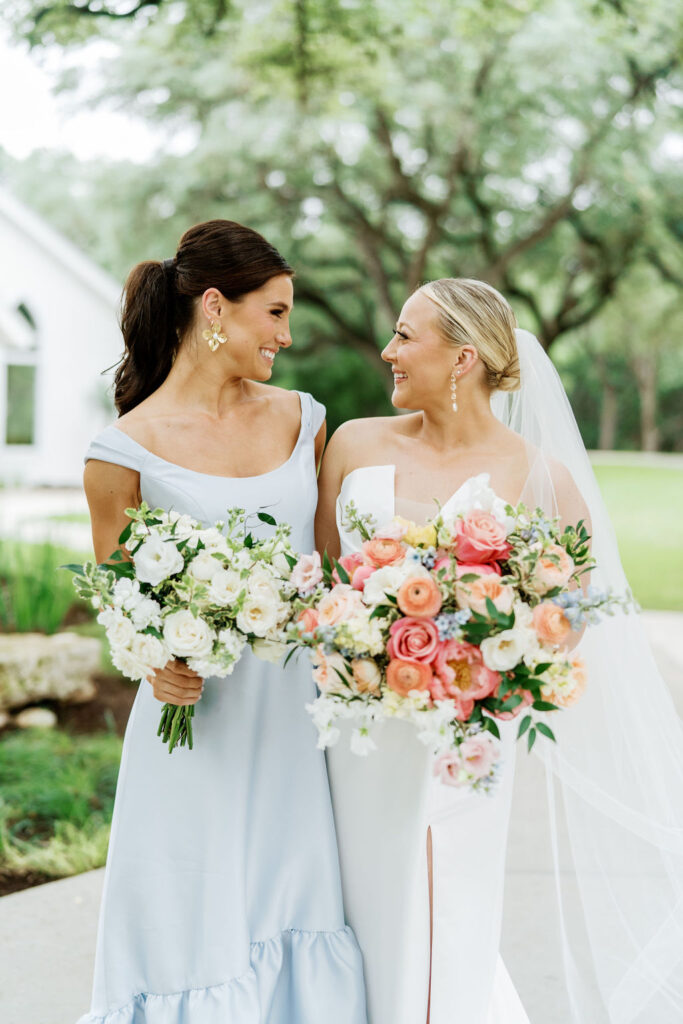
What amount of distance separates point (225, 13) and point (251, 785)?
836 cm

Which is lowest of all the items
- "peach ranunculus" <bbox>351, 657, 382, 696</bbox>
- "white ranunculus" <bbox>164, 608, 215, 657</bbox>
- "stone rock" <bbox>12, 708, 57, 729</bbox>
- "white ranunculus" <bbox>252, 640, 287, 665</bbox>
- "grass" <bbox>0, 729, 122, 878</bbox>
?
"grass" <bbox>0, 729, 122, 878</bbox>

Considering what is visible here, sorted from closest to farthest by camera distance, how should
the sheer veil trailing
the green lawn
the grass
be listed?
the sheer veil trailing < the grass < the green lawn

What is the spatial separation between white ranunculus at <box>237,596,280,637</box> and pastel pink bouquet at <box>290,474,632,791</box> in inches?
2.2

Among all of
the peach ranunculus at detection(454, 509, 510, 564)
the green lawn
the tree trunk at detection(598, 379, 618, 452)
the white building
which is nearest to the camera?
the peach ranunculus at detection(454, 509, 510, 564)

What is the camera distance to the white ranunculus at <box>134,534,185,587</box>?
229 centimetres

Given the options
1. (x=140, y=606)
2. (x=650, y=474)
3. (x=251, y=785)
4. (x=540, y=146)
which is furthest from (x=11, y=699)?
(x=650, y=474)

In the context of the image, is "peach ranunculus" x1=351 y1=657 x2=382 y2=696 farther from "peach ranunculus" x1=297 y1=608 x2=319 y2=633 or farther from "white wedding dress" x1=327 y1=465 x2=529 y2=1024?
"white wedding dress" x1=327 y1=465 x2=529 y2=1024

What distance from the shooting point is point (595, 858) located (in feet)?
10.6

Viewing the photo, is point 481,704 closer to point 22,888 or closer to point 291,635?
point 291,635

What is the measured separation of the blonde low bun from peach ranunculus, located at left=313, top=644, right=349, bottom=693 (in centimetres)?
107

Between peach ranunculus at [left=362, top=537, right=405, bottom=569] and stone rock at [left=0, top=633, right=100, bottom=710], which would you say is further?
stone rock at [left=0, top=633, right=100, bottom=710]

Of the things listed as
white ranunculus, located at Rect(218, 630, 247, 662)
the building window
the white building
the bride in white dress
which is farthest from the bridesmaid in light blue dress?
the building window

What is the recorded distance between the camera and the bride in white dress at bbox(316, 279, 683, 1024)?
2.68 metres

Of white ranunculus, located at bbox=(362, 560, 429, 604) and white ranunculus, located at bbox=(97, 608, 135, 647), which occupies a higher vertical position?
white ranunculus, located at bbox=(362, 560, 429, 604)
